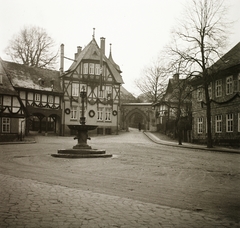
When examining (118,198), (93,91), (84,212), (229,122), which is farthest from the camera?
(93,91)

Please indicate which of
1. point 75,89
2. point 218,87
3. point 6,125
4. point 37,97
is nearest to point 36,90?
point 37,97

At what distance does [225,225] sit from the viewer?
5277mm

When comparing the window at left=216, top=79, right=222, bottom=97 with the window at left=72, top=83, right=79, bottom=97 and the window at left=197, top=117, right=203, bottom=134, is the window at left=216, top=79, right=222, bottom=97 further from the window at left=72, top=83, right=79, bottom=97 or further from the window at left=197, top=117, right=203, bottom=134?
the window at left=72, top=83, right=79, bottom=97

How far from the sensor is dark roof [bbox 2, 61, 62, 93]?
4084 cm

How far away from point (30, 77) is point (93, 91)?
9.27 m

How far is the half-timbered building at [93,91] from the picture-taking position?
46094 mm

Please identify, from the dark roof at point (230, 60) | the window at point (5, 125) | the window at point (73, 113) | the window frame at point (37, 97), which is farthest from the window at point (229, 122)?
the window frame at point (37, 97)

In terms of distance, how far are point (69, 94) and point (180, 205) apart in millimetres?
40576

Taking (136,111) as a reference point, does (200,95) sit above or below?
above

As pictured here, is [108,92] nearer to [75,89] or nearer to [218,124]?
[75,89]

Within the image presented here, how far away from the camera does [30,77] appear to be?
139 feet

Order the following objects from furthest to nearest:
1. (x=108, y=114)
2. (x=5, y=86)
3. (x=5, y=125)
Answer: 1. (x=108, y=114)
2. (x=5, y=86)
3. (x=5, y=125)

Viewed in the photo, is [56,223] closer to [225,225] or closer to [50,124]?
[225,225]

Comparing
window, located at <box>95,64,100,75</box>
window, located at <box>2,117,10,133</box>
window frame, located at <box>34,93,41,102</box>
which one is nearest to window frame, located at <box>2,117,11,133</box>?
window, located at <box>2,117,10,133</box>
